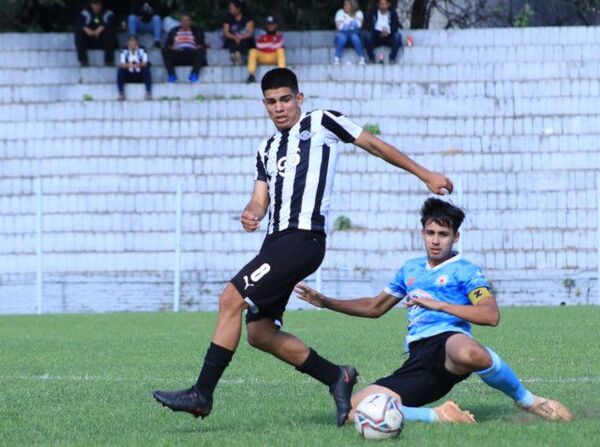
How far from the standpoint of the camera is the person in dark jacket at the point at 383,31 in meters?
25.6

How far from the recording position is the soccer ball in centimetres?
648

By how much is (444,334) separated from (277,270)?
960 millimetres

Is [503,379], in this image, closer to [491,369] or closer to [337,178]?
[491,369]

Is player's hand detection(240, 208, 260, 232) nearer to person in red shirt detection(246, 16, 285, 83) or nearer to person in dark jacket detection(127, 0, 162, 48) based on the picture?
person in red shirt detection(246, 16, 285, 83)

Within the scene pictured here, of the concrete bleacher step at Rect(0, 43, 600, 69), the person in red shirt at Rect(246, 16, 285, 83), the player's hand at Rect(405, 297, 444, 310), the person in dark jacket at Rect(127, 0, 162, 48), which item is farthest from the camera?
the person in dark jacket at Rect(127, 0, 162, 48)

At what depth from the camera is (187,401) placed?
698 cm

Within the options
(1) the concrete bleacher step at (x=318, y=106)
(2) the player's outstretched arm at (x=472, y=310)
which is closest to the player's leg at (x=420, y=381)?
(2) the player's outstretched arm at (x=472, y=310)

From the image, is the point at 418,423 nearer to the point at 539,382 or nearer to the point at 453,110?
the point at 539,382

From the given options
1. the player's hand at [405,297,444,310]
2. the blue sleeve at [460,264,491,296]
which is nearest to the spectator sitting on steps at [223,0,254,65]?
the blue sleeve at [460,264,491,296]

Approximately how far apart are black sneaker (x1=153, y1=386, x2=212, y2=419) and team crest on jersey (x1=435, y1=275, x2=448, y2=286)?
134 centimetres

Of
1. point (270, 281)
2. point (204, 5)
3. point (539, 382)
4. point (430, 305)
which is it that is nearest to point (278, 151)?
point (270, 281)

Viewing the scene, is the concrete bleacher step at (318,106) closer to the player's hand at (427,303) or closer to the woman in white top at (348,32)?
the woman in white top at (348,32)

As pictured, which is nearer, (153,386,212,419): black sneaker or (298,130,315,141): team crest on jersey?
(153,386,212,419): black sneaker

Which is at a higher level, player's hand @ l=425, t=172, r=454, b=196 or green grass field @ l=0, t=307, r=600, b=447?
player's hand @ l=425, t=172, r=454, b=196
